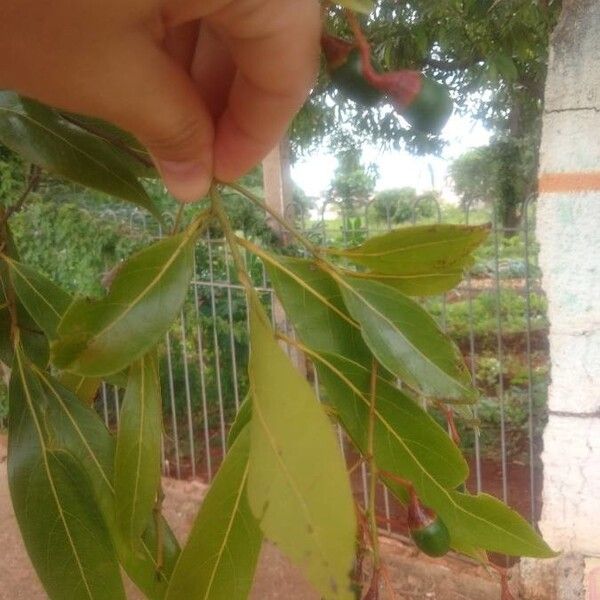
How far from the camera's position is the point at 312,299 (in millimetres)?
582

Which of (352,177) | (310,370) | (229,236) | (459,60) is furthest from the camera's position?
(352,177)

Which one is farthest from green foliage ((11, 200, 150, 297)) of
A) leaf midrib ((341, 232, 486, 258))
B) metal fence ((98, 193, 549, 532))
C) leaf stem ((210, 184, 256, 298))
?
leaf stem ((210, 184, 256, 298))

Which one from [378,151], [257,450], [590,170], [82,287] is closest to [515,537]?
[257,450]

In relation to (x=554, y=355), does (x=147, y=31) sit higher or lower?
higher

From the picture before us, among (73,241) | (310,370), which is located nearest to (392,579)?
(310,370)

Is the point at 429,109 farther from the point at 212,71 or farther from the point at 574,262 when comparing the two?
the point at 574,262

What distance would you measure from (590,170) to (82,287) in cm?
235

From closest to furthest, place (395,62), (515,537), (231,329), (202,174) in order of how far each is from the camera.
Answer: (202,174)
(515,537)
(395,62)
(231,329)

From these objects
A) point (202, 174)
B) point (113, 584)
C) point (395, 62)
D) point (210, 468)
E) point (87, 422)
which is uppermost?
point (395, 62)

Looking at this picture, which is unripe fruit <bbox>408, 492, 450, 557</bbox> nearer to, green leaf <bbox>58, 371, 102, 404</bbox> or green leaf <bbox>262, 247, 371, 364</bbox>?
green leaf <bbox>262, 247, 371, 364</bbox>

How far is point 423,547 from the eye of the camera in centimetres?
54

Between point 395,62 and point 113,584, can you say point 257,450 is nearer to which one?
point 113,584

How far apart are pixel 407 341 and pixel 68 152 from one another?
37 centimetres

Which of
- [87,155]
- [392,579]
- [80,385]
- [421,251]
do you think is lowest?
[392,579]
